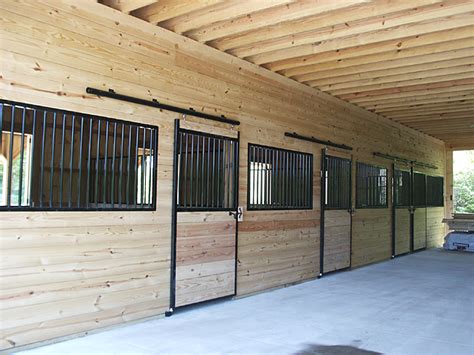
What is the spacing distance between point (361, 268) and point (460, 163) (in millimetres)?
19162

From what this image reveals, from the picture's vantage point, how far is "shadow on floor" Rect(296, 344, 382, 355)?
325cm

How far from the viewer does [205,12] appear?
3908 mm

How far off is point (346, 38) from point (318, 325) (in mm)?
2781

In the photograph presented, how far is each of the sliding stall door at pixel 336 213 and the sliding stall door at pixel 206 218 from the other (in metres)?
2.11

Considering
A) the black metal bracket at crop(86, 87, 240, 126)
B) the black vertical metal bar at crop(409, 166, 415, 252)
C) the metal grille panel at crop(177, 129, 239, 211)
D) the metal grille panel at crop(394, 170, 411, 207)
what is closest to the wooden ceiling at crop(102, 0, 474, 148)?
the black metal bracket at crop(86, 87, 240, 126)

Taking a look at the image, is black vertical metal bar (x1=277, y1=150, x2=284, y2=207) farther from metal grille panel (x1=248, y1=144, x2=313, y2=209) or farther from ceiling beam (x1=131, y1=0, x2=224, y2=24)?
ceiling beam (x1=131, y1=0, x2=224, y2=24)

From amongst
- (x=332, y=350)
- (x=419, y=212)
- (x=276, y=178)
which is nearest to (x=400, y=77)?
(x=276, y=178)

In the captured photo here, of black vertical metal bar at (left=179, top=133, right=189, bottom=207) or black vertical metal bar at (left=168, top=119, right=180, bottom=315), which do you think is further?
black vertical metal bar at (left=179, top=133, right=189, bottom=207)

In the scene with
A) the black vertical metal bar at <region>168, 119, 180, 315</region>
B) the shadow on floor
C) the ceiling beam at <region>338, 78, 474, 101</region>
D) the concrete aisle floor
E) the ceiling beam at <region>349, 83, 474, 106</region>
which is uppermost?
the ceiling beam at <region>338, 78, 474, 101</region>

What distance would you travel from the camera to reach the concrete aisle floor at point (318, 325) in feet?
10.9

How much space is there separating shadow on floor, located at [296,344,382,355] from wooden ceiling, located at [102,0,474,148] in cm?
266

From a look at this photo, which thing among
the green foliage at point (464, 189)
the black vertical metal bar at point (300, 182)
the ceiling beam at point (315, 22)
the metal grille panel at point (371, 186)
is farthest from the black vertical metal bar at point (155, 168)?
the green foliage at point (464, 189)

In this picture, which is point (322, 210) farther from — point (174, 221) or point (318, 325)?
point (174, 221)

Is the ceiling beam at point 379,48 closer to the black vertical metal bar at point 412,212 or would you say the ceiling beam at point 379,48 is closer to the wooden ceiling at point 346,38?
the wooden ceiling at point 346,38
